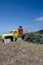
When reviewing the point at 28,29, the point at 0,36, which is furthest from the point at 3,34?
the point at 28,29

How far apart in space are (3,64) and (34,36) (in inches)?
258

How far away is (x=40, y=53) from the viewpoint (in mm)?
11086

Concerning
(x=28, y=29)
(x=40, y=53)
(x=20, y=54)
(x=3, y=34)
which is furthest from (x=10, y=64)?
(x=3, y=34)

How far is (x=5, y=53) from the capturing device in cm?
1214

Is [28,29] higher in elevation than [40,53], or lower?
higher

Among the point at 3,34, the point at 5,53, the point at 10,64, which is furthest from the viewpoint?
the point at 3,34

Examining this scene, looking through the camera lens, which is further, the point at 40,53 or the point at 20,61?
the point at 40,53

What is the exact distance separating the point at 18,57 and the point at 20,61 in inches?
23.6

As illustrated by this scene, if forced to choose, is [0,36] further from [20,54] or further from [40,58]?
[40,58]

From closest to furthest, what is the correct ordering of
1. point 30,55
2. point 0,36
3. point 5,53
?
point 30,55 → point 5,53 → point 0,36

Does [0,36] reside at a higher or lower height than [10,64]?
higher

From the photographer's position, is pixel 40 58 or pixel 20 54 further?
pixel 20 54

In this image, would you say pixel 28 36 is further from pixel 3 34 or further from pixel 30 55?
pixel 30 55

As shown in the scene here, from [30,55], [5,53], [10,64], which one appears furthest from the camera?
[5,53]
